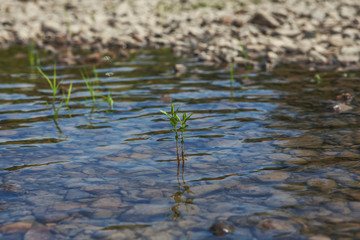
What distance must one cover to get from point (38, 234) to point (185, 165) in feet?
5.20

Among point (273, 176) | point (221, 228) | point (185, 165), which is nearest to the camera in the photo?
point (221, 228)

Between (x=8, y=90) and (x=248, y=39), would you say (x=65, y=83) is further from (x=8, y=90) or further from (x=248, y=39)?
(x=248, y=39)

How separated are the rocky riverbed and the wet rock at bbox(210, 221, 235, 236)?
19.9 ft

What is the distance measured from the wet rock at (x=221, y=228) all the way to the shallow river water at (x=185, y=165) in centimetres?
4

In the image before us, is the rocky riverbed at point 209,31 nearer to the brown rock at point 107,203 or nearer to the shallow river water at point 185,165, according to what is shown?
the shallow river water at point 185,165

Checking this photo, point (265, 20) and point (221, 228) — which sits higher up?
point (265, 20)

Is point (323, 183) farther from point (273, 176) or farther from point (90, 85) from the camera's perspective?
point (90, 85)

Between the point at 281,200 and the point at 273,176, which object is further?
the point at 273,176

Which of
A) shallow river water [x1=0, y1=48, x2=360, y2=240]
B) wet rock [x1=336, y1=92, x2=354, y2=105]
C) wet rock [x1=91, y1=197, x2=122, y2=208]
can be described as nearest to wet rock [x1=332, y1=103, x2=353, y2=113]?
shallow river water [x1=0, y1=48, x2=360, y2=240]

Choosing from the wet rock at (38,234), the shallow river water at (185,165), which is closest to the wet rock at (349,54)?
the shallow river water at (185,165)

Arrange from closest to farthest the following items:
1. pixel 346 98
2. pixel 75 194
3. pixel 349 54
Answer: pixel 75 194 → pixel 346 98 → pixel 349 54

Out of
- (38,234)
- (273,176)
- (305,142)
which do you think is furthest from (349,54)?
(38,234)

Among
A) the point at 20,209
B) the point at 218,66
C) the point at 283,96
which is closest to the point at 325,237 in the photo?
the point at 20,209

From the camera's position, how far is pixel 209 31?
493 inches
